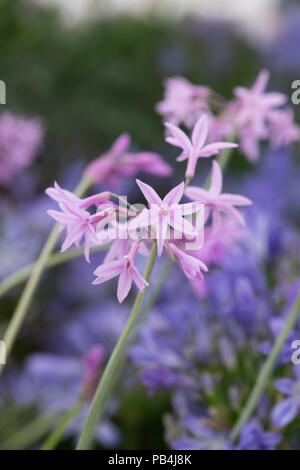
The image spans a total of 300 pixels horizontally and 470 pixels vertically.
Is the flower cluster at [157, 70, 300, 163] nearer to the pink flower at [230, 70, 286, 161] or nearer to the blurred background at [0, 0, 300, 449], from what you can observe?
the pink flower at [230, 70, 286, 161]

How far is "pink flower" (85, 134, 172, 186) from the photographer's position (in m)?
0.34

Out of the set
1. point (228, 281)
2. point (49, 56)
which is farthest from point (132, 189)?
point (228, 281)

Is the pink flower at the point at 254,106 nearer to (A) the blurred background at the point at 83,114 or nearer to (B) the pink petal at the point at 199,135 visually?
(B) the pink petal at the point at 199,135

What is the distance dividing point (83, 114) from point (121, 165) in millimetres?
488

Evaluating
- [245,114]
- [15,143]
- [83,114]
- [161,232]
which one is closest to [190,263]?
[161,232]

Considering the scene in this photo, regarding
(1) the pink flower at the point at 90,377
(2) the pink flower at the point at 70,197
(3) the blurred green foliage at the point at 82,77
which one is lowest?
(1) the pink flower at the point at 90,377

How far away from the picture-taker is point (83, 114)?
0.82 metres

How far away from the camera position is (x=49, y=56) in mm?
829

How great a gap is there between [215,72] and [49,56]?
309mm


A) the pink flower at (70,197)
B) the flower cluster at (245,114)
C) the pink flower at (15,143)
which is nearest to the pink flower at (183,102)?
the flower cluster at (245,114)

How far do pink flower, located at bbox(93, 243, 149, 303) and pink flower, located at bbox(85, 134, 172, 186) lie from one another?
4.5 inches

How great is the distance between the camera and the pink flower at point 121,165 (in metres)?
0.34

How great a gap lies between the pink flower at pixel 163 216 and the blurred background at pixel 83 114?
0.90 feet
